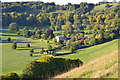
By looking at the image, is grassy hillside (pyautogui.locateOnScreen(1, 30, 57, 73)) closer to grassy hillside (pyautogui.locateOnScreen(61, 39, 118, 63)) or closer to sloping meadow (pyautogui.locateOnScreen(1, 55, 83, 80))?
grassy hillside (pyautogui.locateOnScreen(61, 39, 118, 63))

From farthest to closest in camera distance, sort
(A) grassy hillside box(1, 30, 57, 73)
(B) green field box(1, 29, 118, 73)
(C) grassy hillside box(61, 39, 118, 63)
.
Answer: (A) grassy hillside box(1, 30, 57, 73)
(B) green field box(1, 29, 118, 73)
(C) grassy hillside box(61, 39, 118, 63)

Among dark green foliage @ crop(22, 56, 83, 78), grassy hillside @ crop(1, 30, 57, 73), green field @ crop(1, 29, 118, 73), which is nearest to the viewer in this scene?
dark green foliage @ crop(22, 56, 83, 78)

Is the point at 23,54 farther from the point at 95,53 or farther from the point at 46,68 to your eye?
the point at 46,68

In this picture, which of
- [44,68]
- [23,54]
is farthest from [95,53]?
Answer: [44,68]

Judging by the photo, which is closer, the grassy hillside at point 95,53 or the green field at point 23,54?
the grassy hillside at point 95,53

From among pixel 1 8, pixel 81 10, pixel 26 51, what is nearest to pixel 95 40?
pixel 26 51

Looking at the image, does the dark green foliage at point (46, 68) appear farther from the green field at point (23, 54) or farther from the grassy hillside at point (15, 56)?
the grassy hillside at point (15, 56)

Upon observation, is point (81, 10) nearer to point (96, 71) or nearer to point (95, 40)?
point (95, 40)

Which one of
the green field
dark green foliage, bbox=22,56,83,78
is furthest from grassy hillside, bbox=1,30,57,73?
dark green foliage, bbox=22,56,83,78

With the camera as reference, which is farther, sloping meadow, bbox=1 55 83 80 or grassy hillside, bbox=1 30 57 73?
grassy hillside, bbox=1 30 57 73

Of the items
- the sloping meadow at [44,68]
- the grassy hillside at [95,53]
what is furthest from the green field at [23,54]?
the sloping meadow at [44,68]

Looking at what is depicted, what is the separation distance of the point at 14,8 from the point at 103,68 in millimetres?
165837

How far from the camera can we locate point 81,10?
170 metres

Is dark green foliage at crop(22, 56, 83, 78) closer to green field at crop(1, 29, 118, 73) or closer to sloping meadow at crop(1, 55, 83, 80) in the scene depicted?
sloping meadow at crop(1, 55, 83, 80)
